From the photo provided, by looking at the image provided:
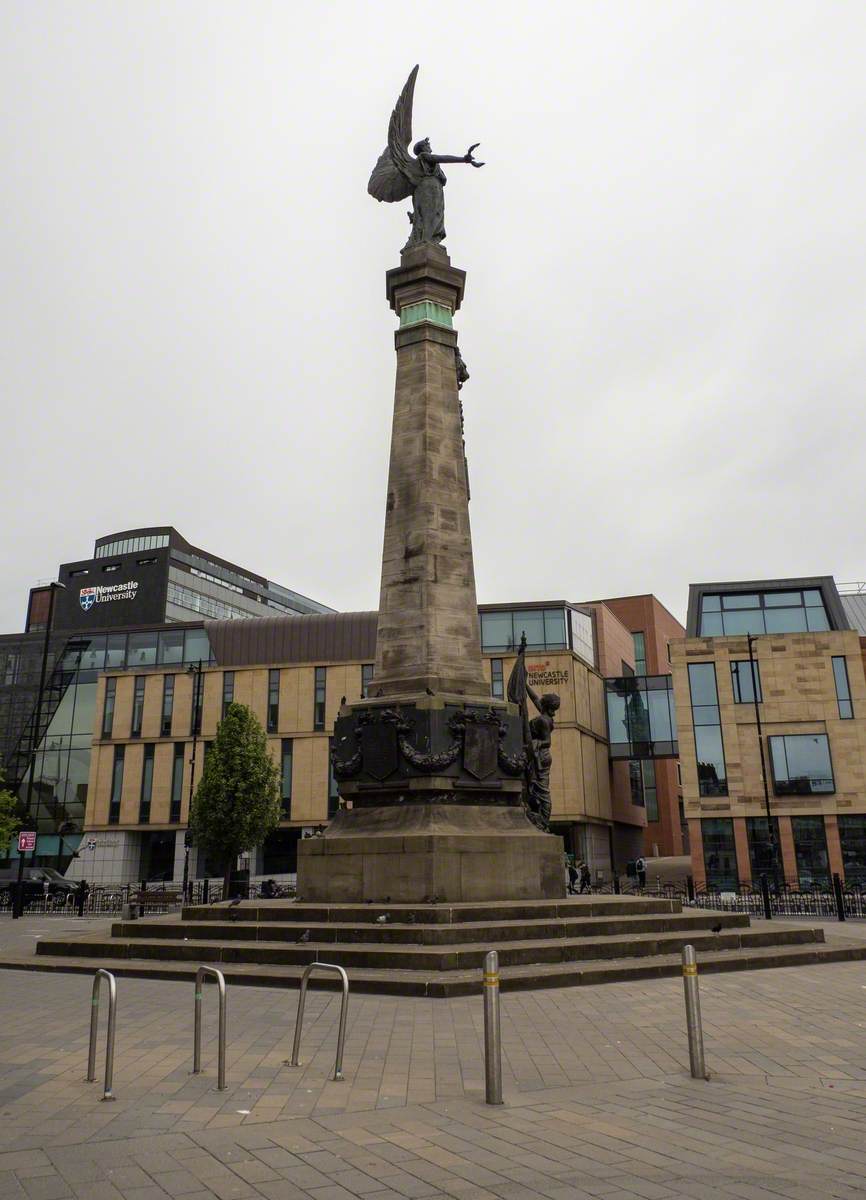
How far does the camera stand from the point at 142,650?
204 ft

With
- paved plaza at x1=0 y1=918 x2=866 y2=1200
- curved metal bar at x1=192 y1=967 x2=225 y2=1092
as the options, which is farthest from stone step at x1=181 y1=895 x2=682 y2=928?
curved metal bar at x1=192 y1=967 x2=225 y2=1092

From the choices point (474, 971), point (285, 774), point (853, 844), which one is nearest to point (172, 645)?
point (285, 774)

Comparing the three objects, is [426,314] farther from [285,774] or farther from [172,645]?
[172,645]

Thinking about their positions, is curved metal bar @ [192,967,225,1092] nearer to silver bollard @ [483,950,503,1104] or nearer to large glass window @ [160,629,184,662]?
silver bollard @ [483,950,503,1104]

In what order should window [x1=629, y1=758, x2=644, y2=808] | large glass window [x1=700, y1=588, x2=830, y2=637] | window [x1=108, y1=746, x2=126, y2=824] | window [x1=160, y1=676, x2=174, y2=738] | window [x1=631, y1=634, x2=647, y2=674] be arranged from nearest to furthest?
large glass window [x1=700, y1=588, x2=830, y2=637] < window [x1=108, y1=746, x2=126, y2=824] < window [x1=160, y1=676, x2=174, y2=738] < window [x1=629, y1=758, x2=644, y2=808] < window [x1=631, y1=634, x2=647, y2=674]

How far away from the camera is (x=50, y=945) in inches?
574

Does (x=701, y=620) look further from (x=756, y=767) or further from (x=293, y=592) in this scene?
(x=293, y=592)

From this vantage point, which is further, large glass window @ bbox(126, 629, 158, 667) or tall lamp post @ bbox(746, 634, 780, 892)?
large glass window @ bbox(126, 629, 158, 667)

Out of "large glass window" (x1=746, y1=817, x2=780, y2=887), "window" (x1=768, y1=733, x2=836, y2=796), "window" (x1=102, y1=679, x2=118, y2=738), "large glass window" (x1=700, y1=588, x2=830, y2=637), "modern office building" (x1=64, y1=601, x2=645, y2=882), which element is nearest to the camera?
"large glass window" (x1=746, y1=817, x2=780, y2=887)

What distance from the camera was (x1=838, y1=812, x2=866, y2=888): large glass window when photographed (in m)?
40.4

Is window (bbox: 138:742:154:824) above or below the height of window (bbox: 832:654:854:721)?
below

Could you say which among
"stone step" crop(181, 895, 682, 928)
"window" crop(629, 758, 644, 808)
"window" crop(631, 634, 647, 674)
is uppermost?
"window" crop(631, 634, 647, 674)

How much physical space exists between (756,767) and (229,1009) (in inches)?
1465

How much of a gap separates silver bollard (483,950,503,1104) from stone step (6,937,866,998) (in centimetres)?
378
